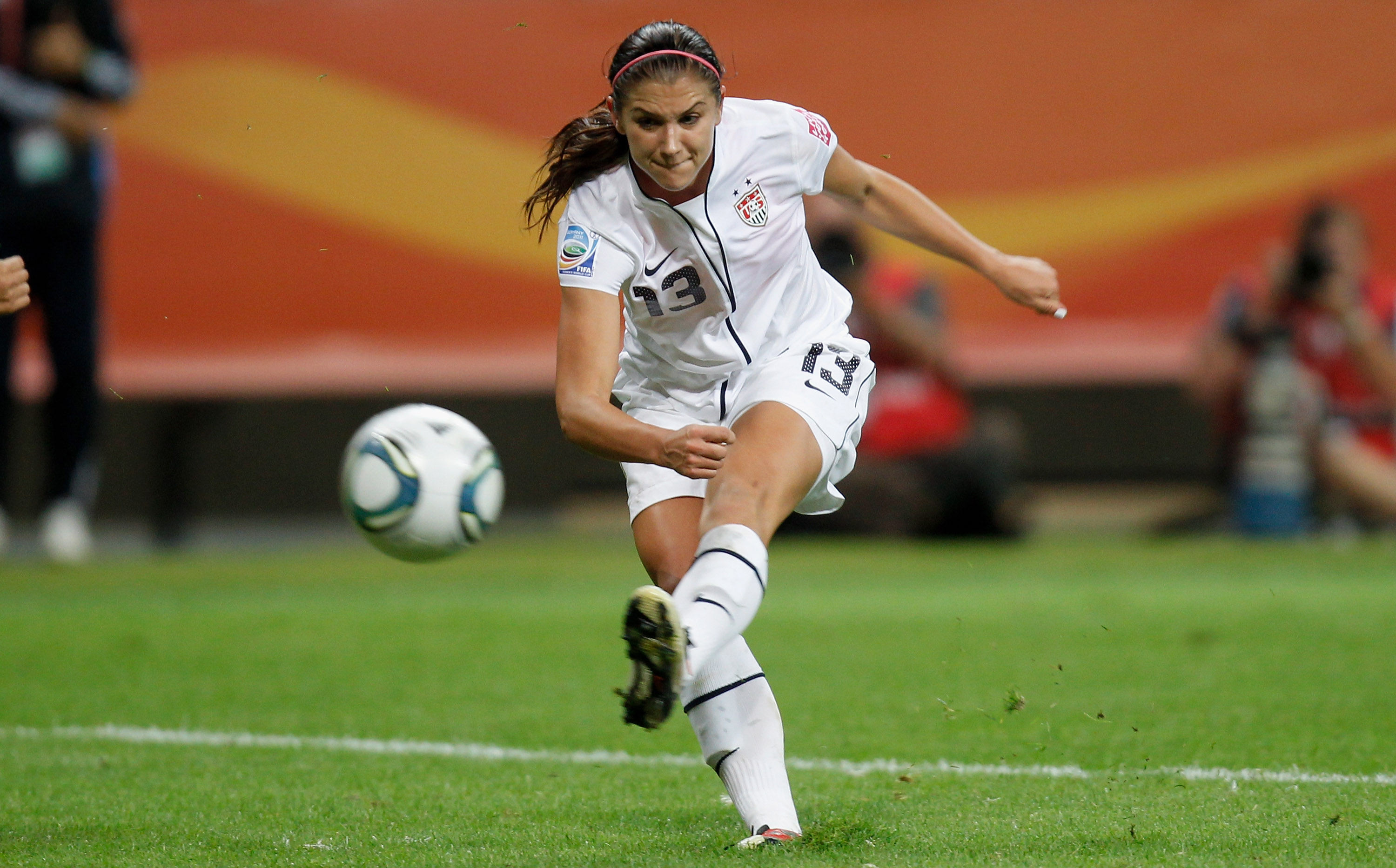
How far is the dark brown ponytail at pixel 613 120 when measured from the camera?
3.67 metres

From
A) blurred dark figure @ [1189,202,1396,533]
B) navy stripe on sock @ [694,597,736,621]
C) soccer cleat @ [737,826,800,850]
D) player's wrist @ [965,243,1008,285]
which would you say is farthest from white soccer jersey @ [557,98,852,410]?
blurred dark figure @ [1189,202,1396,533]

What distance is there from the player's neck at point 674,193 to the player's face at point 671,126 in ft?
0.19

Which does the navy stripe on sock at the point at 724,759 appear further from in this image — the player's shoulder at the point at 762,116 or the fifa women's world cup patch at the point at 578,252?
the player's shoulder at the point at 762,116

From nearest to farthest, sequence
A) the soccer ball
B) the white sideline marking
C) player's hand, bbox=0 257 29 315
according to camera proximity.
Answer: player's hand, bbox=0 257 29 315 → the soccer ball → the white sideline marking

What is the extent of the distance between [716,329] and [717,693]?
0.83 metres

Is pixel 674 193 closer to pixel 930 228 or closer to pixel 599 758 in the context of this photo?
pixel 930 228

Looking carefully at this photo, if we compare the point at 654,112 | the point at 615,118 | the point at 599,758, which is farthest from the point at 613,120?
the point at 599,758

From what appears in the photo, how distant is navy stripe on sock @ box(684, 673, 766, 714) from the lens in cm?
386

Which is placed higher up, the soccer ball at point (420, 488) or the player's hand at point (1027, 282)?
the player's hand at point (1027, 282)

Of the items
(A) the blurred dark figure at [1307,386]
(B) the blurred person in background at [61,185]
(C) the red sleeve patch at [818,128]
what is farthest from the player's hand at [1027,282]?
(B) the blurred person in background at [61,185]

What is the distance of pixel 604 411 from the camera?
357 cm

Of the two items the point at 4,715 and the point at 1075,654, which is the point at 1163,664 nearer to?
the point at 1075,654

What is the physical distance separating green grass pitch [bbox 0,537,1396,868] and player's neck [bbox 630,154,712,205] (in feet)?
4.44

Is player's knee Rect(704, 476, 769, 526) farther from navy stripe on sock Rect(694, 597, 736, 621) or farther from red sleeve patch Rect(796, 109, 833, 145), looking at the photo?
red sleeve patch Rect(796, 109, 833, 145)
